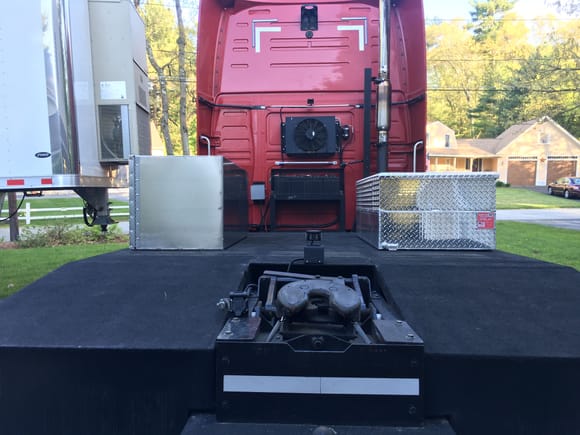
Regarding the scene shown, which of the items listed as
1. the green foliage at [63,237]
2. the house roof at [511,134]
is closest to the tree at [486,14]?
the house roof at [511,134]

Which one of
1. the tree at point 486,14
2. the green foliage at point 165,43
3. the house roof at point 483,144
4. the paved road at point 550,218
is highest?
the tree at point 486,14

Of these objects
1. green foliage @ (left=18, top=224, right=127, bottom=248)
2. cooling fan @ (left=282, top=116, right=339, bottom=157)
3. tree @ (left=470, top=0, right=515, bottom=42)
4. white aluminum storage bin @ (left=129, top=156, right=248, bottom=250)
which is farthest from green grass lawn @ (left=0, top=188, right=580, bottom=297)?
tree @ (left=470, top=0, right=515, bottom=42)

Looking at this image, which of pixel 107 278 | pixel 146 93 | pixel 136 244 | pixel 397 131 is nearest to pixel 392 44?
pixel 397 131

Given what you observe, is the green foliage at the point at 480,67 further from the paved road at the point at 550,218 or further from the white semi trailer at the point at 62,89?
the white semi trailer at the point at 62,89

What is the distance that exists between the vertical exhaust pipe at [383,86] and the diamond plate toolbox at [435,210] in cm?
118

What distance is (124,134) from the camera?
344cm

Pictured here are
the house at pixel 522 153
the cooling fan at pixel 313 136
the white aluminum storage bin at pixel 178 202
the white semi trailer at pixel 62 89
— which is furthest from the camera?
the house at pixel 522 153

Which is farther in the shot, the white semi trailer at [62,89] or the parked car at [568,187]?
the parked car at [568,187]

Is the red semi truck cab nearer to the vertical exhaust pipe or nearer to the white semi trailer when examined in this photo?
the vertical exhaust pipe

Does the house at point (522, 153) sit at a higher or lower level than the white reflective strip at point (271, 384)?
higher

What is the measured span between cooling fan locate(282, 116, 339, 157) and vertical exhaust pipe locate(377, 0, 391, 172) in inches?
17.9

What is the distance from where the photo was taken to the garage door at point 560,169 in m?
42.9

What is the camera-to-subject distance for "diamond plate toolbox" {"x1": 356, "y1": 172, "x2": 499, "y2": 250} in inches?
105

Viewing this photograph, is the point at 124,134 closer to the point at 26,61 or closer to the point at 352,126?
the point at 26,61
